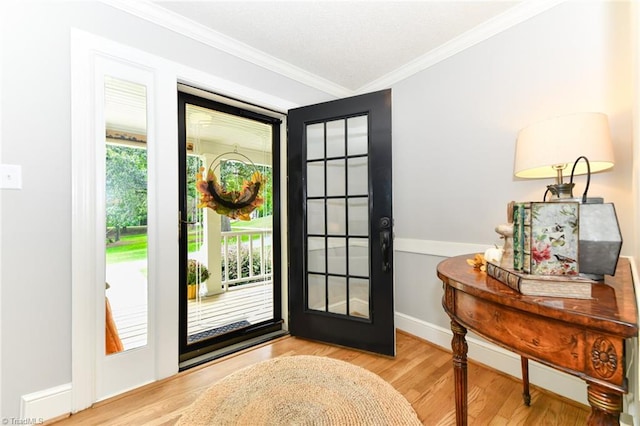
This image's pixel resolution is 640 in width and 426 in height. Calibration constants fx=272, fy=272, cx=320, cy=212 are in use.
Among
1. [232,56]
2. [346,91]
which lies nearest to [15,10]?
[232,56]

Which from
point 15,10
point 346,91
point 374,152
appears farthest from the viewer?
point 346,91

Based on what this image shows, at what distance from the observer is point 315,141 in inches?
90.7

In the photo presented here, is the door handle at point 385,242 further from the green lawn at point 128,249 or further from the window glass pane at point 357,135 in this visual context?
the green lawn at point 128,249

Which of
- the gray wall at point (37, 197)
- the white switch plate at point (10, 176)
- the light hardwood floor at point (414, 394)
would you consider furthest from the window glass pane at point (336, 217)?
the white switch plate at point (10, 176)

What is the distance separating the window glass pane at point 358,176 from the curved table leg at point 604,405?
163cm

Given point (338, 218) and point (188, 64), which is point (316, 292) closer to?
point (338, 218)

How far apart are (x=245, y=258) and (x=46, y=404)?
6.78 ft

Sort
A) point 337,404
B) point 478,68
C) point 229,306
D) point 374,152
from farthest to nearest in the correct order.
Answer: point 229,306 < point 374,152 < point 478,68 < point 337,404

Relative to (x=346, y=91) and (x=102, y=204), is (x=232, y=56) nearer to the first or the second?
(x=346, y=91)

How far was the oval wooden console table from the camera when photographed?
23.0 inches

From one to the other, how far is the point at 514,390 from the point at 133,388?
225cm

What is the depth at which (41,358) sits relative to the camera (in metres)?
1.39

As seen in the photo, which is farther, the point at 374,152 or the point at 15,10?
the point at 374,152

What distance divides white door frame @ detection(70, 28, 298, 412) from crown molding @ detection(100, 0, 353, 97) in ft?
0.75
